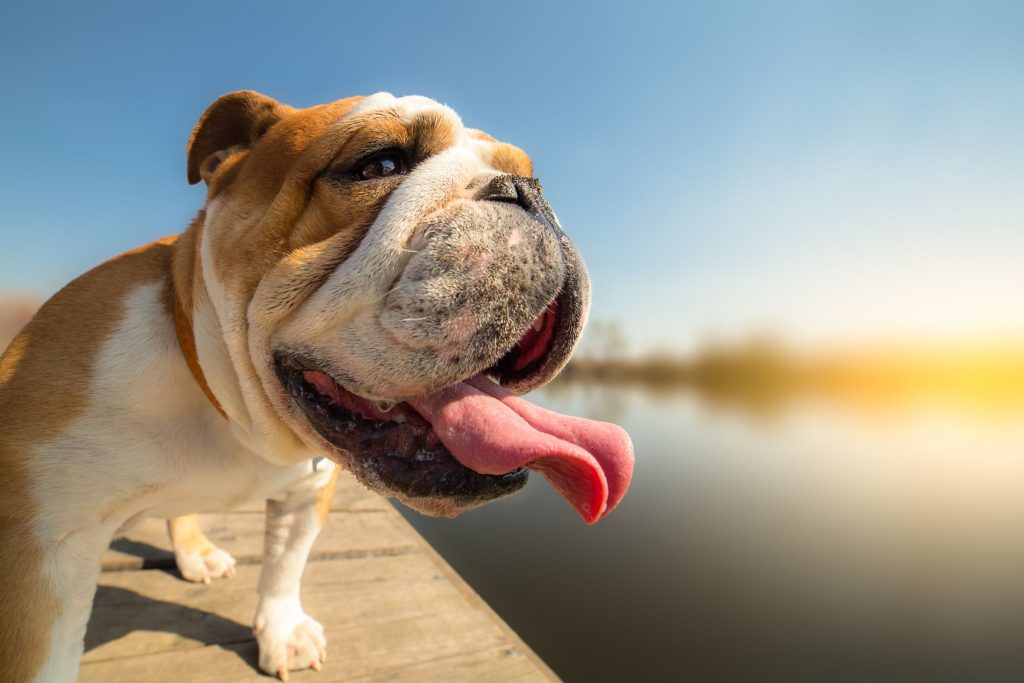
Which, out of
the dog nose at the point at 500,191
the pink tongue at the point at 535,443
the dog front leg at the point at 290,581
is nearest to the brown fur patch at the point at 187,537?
the dog front leg at the point at 290,581

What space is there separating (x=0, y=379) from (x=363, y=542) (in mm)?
2157

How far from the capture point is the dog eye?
1608mm

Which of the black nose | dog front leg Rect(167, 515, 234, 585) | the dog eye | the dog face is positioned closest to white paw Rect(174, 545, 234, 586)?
dog front leg Rect(167, 515, 234, 585)

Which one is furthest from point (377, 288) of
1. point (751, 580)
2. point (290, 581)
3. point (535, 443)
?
point (751, 580)

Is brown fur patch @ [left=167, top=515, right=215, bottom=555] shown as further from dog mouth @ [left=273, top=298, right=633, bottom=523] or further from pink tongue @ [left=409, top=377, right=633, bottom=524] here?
pink tongue @ [left=409, top=377, right=633, bottom=524]

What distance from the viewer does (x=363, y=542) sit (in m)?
3.39

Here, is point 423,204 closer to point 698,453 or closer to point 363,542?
point 363,542

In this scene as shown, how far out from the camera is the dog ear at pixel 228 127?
1893 mm

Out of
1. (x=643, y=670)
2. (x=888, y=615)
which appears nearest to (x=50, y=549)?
(x=643, y=670)

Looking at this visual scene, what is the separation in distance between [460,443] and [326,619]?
1702mm

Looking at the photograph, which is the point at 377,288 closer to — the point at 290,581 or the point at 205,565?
the point at 290,581

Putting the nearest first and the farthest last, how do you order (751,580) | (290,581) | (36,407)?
(36,407)
(290,581)
(751,580)

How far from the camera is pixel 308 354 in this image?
149 cm

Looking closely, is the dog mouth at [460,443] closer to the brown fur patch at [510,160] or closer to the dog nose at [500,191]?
the dog nose at [500,191]
